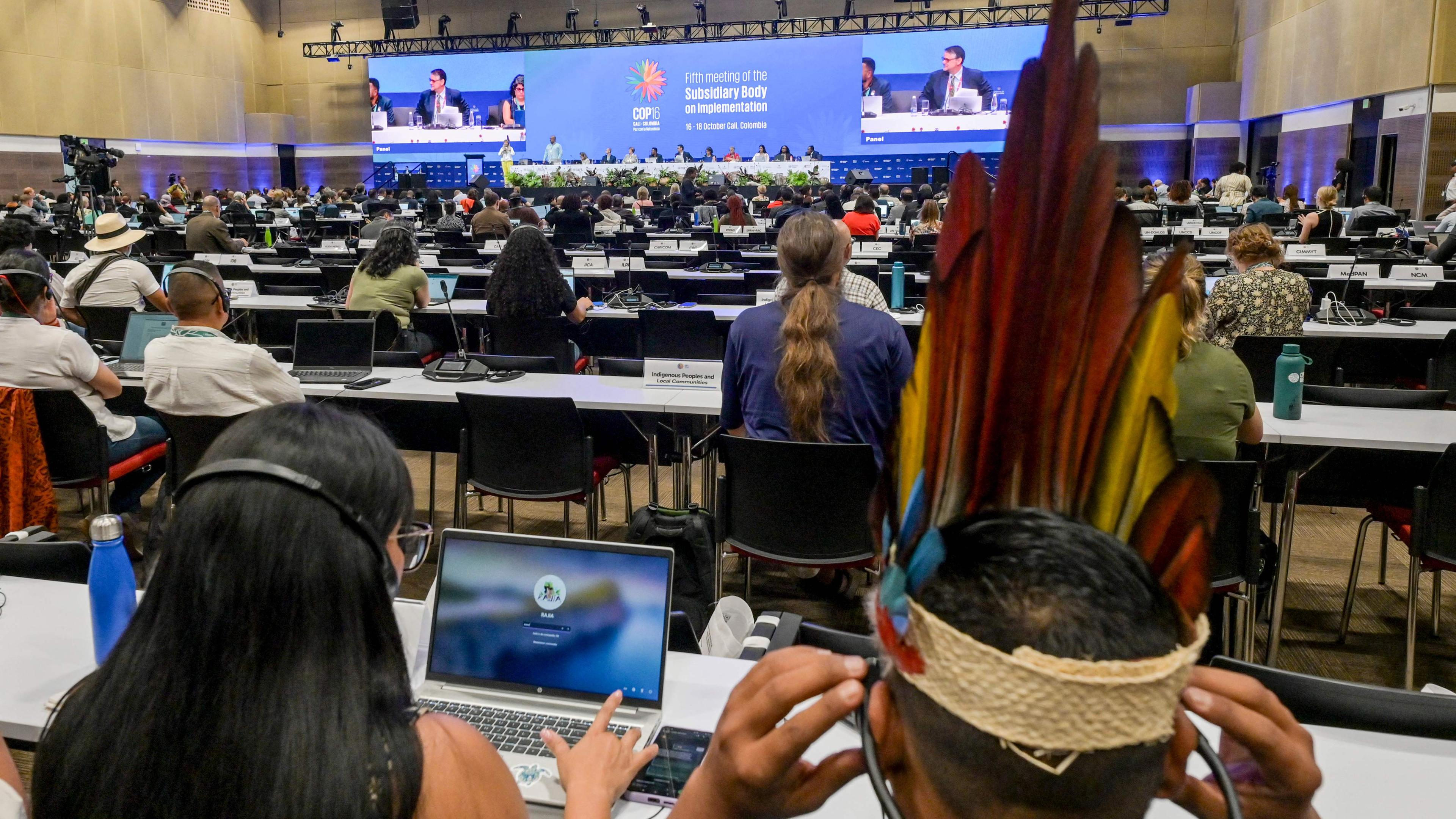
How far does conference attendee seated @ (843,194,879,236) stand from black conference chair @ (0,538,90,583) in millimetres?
6439

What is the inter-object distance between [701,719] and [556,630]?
0.26 metres

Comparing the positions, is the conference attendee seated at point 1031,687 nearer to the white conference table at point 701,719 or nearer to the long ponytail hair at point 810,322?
the white conference table at point 701,719

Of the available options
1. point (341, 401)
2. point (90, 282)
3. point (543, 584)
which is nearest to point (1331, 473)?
point (543, 584)

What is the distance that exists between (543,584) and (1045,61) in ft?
4.33

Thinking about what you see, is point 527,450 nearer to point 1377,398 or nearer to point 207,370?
point 207,370

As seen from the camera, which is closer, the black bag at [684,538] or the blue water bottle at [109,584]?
the blue water bottle at [109,584]

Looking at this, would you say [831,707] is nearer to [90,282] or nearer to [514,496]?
[514,496]

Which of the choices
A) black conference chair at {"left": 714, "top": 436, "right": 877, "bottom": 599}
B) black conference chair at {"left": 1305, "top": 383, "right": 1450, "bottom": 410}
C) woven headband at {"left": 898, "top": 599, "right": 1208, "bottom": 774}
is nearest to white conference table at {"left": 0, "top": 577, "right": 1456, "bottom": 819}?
woven headband at {"left": 898, "top": 599, "right": 1208, "bottom": 774}

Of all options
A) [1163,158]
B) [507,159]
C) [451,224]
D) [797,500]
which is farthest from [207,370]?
[1163,158]

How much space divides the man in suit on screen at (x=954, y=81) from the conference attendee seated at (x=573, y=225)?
10035 mm

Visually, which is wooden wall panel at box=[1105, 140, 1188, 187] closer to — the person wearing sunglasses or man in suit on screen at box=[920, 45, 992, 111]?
man in suit on screen at box=[920, 45, 992, 111]

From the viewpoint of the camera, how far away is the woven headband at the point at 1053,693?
37 centimetres

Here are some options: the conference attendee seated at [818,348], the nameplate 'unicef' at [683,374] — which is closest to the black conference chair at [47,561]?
the conference attendee seated at [818,348]

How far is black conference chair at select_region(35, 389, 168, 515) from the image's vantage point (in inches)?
137
